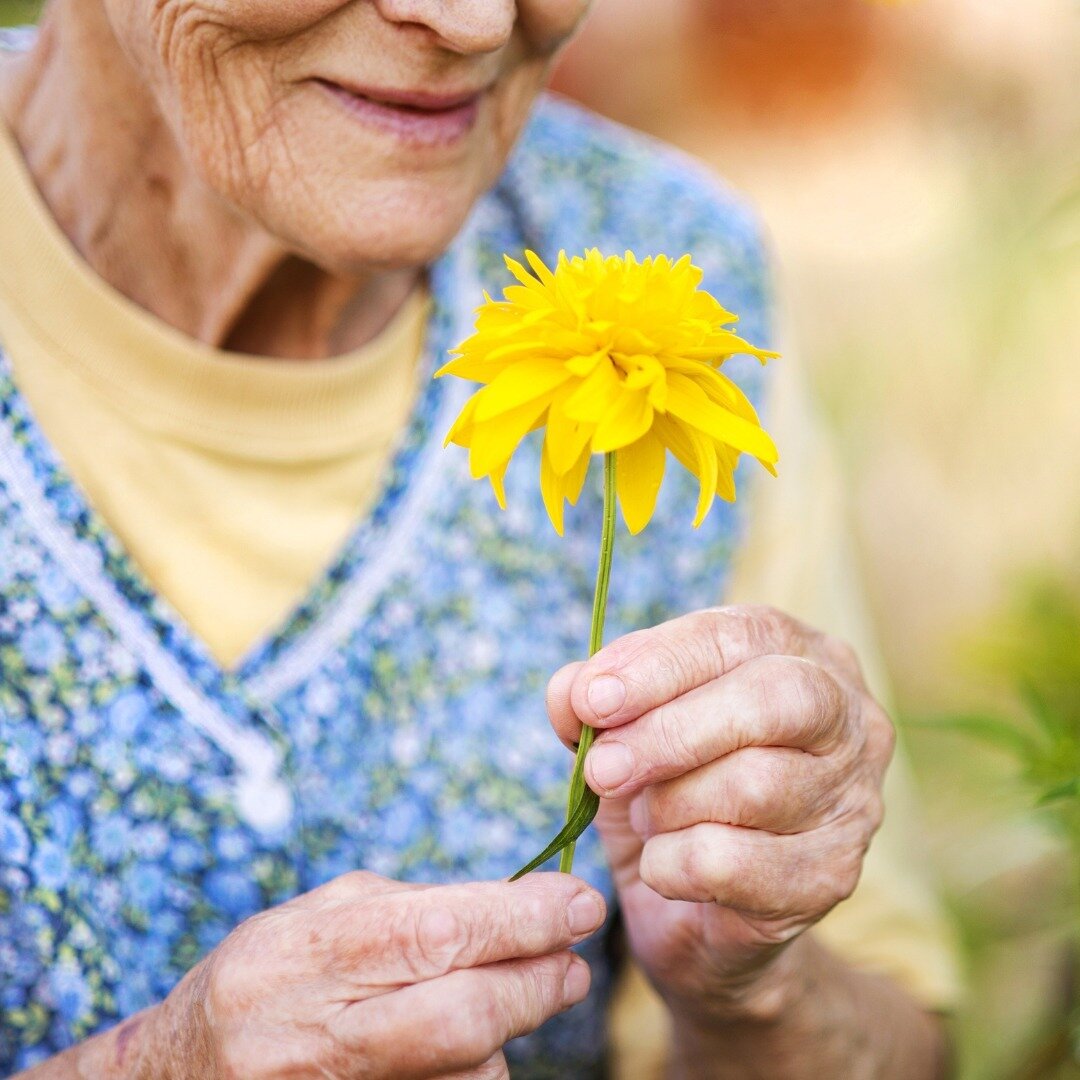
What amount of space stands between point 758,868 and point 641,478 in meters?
0.25

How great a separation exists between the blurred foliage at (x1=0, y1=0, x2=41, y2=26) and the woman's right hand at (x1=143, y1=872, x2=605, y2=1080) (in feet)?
4.97

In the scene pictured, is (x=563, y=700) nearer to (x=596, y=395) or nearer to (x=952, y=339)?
(x=596, y=395)

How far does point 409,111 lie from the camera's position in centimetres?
96

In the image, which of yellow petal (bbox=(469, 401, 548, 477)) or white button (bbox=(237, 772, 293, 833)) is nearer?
yellow petal (bbox=(469, 401, 548, 477))

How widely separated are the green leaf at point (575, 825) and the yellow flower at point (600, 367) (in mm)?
165

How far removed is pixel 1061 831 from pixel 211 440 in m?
0.82

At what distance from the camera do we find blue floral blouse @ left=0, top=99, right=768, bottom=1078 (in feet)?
3.32

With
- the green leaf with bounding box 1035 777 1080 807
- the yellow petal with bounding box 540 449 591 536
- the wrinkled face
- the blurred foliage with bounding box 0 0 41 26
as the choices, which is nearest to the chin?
the wrinkled face

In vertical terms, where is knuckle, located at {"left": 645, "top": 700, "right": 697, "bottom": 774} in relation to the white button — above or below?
above

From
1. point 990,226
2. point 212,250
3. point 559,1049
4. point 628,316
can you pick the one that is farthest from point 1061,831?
point 990,226

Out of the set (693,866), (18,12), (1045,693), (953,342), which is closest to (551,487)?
(693,866)

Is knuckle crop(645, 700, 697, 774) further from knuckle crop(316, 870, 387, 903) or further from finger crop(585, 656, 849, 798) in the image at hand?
knuckle crop(316, 870, 387, 903)

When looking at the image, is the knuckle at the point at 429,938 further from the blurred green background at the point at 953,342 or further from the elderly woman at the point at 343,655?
the blurred green background at the point at 953,342

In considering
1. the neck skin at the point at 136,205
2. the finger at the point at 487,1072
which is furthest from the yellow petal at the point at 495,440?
the neck skin at the point at 136,205
